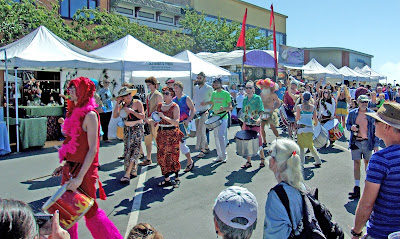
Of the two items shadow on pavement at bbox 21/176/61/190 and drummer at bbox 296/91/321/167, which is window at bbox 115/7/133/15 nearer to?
shadow on pavement at bbox 21/176/61/190

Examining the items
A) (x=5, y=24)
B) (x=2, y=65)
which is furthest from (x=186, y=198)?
(x=5, y=24)

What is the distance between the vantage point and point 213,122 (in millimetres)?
7461

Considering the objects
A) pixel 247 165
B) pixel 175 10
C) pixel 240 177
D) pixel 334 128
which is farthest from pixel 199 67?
pixel 175 10

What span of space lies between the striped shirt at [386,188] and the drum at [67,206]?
2376 mm

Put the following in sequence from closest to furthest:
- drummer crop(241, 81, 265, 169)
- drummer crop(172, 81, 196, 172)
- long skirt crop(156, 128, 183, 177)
Result: long skirt crop(156, 128, 183, 177), drummer crop(172, 81, 196, 172), drummer crop(241, 81, 265, 169)

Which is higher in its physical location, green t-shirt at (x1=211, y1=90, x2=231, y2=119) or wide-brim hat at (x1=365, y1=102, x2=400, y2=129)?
green t-shirt at (x1=211, y1=90, x2=231, y2=119)

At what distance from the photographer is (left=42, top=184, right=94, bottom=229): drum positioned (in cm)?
297

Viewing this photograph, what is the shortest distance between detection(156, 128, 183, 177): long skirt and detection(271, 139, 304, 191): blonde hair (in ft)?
11.8

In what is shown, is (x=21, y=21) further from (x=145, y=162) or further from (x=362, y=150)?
(x=362, y=150)

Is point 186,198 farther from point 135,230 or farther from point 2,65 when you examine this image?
point 2,65

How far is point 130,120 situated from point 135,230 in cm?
432

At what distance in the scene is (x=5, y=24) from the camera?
46.9ft

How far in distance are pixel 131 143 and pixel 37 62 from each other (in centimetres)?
441

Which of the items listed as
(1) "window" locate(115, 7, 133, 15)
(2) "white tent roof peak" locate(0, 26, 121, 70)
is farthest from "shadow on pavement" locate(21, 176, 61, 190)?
(1) "window" locate(115, 7, 133, 15)
